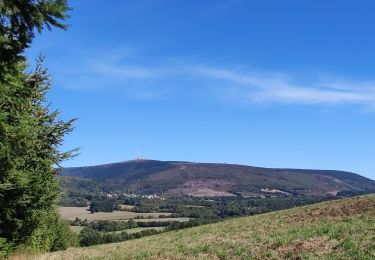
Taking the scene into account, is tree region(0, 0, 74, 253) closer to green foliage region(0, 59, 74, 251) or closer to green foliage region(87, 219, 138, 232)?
green foliage region(0, 59, 74, 251)

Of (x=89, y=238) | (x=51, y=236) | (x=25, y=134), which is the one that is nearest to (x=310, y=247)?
(x=25, y=134)

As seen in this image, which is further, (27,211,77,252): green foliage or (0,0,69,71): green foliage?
(27,211,77,252): green foliage

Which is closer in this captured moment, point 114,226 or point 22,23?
point 22,23

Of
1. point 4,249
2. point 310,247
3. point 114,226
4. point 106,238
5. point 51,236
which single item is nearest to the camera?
point 310,247

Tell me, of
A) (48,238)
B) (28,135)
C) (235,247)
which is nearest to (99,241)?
(48,238)

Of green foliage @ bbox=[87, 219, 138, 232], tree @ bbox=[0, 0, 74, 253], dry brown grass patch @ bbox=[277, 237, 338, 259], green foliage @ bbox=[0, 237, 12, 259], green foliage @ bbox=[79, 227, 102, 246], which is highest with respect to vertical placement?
tree @ bbox=[0, 0, 74, 253]

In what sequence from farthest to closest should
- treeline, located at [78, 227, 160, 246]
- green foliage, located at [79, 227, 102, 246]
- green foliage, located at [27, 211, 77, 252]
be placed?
green foliage, located at [79, 227, 102, 246]
treeline, located at [78, 227, 160, 246]
green foliage, located at [27, 211, 77, 252]

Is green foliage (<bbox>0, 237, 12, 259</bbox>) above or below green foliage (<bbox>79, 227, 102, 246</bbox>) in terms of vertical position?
above

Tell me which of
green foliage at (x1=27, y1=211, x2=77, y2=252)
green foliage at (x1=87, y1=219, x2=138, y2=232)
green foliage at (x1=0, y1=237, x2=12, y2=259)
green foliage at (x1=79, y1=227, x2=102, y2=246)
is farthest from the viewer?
green foliage at (x1=87, y1=219, x2=138, y2=232)

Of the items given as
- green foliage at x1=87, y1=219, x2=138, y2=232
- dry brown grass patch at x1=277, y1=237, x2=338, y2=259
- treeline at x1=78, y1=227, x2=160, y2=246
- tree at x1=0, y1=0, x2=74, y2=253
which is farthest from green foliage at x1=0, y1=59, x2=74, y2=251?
green foliage at x1=87, y1=219, x2=138, y2=232

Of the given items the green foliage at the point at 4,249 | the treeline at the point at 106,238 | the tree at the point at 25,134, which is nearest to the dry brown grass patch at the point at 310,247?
the tree at the point at 25,134

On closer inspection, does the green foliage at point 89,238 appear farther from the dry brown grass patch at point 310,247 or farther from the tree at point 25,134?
the dry brown grass patch at point 310,247

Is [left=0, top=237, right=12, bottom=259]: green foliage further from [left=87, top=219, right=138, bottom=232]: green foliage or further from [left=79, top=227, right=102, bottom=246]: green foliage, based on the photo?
[left=87, top=219, right=138, bottom=232]: green foliage

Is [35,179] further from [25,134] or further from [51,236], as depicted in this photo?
[51,236]
